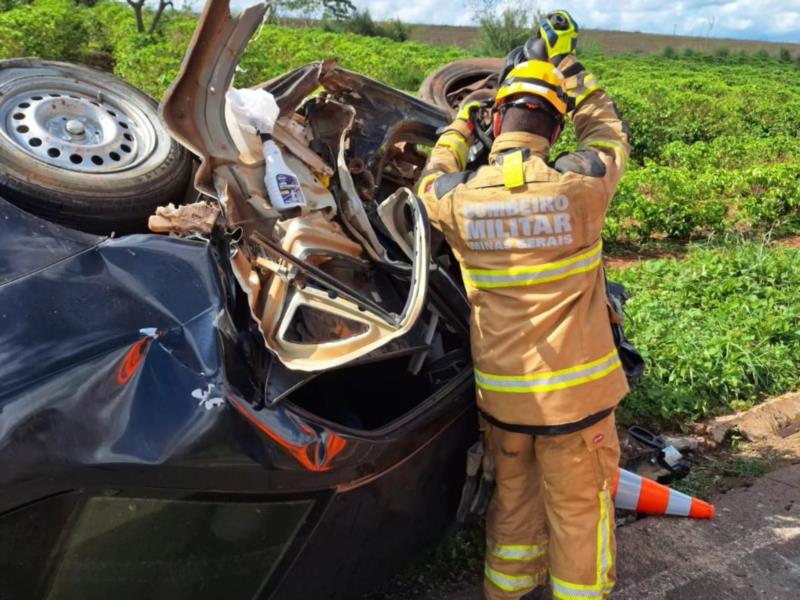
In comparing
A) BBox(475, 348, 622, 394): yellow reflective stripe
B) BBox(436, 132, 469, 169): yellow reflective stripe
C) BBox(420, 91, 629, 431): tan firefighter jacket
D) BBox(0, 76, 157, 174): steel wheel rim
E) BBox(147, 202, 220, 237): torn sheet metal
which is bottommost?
BBox(475, 348, 622, 394): yellow reflective stripe

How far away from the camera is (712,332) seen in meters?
5.32

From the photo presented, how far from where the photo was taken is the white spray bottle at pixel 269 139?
2.44 metres

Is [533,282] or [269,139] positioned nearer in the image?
[533,282]

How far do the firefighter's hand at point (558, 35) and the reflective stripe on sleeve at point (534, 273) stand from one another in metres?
0.78

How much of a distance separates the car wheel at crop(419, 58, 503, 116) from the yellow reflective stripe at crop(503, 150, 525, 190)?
1768 millimetres

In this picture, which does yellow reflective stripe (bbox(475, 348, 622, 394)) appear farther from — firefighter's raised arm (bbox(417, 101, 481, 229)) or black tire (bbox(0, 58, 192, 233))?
black tire (bbox(0, 58, 192, 233))

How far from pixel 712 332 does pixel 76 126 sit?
408cm

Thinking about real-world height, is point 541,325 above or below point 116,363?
below

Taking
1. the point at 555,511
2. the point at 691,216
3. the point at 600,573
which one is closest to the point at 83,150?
the point at 555,511

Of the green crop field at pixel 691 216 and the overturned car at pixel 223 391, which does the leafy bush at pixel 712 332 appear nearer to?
the green crop field at pixel 691 216

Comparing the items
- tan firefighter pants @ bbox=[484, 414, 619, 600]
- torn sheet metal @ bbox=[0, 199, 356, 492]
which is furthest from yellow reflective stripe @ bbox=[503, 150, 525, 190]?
torn sheet metal @ bbox=[0, 199, 356, 492]

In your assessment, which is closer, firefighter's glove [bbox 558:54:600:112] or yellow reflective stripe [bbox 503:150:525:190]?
yellow reflective stripe [bbox 503:150:525:190]

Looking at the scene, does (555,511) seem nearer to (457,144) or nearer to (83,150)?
(457,144)

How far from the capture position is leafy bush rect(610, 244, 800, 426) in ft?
15.3
